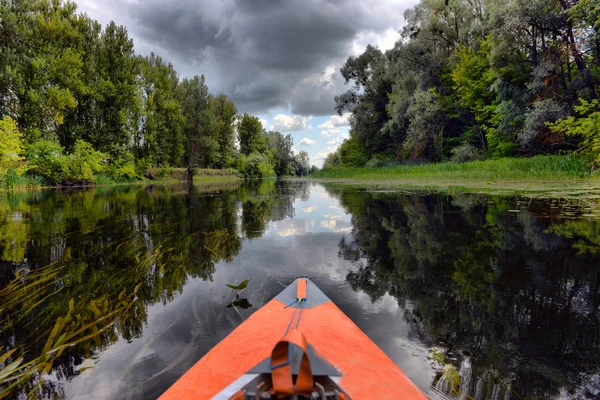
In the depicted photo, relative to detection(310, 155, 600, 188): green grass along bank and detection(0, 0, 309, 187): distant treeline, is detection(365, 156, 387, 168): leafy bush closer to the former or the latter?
detection(310, 155, 600, 188): green grass along bank

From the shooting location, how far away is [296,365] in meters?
1.06

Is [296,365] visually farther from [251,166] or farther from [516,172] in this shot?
[251,166]

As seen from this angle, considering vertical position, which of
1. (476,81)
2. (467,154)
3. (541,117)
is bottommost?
(467,154)

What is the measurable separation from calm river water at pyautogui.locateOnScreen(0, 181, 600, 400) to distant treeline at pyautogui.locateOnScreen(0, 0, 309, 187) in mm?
17106

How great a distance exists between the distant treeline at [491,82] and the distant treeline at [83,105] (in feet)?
79.9

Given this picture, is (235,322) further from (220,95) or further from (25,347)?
(220,95)

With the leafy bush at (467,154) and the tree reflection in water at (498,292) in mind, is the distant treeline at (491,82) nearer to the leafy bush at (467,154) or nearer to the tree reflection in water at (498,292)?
the leafy bush at (467,154)

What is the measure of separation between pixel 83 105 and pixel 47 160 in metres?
9.31

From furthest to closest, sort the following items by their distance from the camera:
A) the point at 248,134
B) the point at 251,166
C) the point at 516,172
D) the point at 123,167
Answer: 1. the point at 248,134
2. the point at 251,166
3. the point at 123,167
4. the point at 516,172

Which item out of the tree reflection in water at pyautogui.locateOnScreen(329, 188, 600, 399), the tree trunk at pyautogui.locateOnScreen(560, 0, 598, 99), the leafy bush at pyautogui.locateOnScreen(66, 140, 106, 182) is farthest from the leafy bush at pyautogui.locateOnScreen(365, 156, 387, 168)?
the tree reflection in water at pyautogui.locateOnScreen(329, 188, 600, 399)

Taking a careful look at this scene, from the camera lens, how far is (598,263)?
10.6 ft

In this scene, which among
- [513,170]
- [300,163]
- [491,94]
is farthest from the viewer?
[300,163]

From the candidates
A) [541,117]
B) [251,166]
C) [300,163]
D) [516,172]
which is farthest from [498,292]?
[300,163]

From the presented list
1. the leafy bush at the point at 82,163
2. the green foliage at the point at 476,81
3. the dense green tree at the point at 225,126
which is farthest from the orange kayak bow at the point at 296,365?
the dense green tree at the point at 225,126
